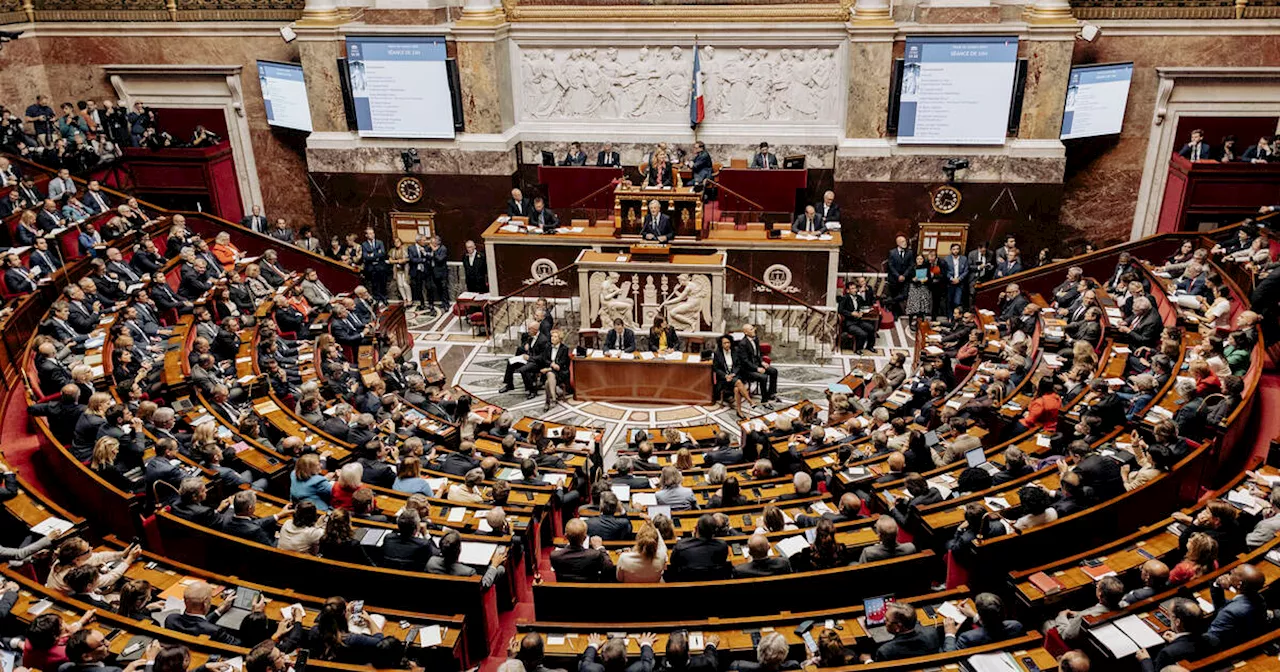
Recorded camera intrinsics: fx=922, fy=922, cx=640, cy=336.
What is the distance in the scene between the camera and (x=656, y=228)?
52.1 feet

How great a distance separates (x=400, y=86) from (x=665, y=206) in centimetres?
593

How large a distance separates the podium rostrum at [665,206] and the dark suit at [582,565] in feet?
31.7

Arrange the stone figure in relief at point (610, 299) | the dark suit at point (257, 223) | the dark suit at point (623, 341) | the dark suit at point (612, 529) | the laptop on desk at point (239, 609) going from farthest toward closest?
the dark suit at point (257, 223) → the stone figure in relief at point (610, 299) → the dark suit at point (623, 341) → the dark suit at point (612, 529) → the laptop on desk at point (239, 609)

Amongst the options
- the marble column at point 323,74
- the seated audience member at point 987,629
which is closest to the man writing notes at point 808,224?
the marble column at point 323,74

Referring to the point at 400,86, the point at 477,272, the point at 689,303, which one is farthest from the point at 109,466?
the point at 400,86

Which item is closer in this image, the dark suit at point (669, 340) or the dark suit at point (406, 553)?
the dark suit at point (406, 553)

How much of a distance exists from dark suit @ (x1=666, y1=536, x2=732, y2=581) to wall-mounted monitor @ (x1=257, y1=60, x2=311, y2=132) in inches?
571

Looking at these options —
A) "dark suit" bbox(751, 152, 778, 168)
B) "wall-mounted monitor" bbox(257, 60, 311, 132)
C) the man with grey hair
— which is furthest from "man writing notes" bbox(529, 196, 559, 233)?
the man with grey hair

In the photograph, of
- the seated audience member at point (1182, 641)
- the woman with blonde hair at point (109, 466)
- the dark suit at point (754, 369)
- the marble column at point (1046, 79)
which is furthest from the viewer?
the marble column at point (1046, 79)

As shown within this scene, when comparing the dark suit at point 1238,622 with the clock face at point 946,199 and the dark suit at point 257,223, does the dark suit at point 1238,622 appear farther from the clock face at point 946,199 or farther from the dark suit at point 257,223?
the dark suit at point 257,223

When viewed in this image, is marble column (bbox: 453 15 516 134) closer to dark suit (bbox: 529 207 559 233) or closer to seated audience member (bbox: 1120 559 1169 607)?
dark suit (bbox: 529 207 559 233)

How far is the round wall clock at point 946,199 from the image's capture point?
1723 centimetres

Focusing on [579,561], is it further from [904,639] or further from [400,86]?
[400,86]

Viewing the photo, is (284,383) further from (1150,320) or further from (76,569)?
(1150,320)
